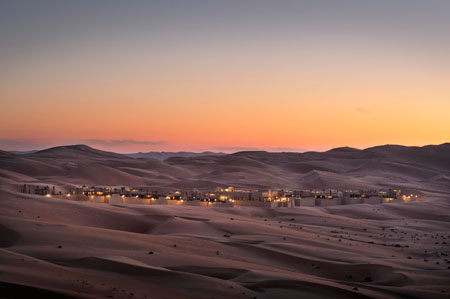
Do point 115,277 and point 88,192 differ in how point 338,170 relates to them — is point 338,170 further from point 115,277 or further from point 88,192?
point 115,277

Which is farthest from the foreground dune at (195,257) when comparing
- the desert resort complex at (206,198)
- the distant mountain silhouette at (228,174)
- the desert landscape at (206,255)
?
the distant mountain silhouette at (228,174)

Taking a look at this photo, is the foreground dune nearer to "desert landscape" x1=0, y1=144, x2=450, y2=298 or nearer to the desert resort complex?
"desert landscape" x1=0, y1=144, x2=450, y2=298

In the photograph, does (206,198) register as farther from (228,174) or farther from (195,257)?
(228,174)

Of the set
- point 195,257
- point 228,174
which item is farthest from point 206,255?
point 228,174

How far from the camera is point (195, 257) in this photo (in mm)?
21953

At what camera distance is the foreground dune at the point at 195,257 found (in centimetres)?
1536

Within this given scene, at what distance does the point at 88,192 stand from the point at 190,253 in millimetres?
51546

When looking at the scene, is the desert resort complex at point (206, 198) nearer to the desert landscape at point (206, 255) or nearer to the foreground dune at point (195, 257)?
the desert landscape at point (206, 255)

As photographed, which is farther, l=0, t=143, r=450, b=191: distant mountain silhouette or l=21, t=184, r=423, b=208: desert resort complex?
l=0, t=143, r=450, b=191: distant mountain silhouette

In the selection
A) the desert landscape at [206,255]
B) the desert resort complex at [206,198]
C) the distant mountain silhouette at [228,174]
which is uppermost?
the distant mountain silhouette at [228,174]

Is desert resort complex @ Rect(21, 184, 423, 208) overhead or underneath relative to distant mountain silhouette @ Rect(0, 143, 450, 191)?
underneath

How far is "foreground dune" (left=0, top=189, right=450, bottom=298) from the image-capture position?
15.4 meters

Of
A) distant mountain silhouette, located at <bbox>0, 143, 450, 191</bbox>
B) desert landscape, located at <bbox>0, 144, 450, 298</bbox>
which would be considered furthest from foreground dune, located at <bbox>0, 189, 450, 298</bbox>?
distant mountain silhouette, located at <bbox>0, 143, 450, 191</bbox>

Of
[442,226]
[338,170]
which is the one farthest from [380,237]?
[338,170]
